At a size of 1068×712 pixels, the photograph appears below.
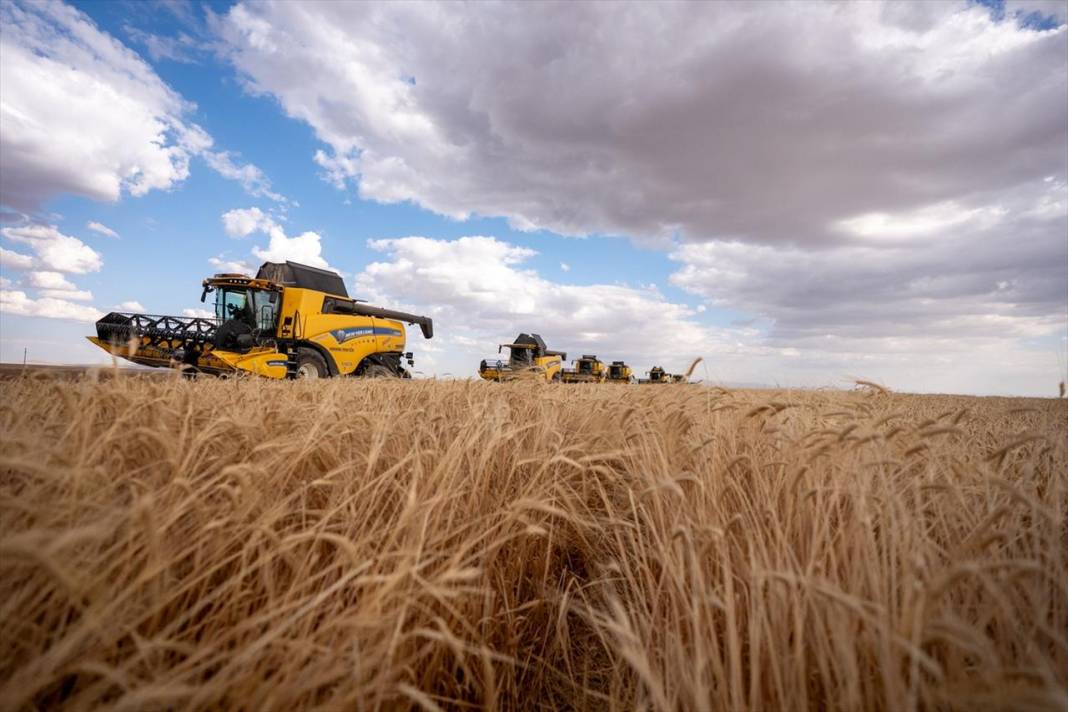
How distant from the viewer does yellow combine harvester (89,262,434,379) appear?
42.0 ft

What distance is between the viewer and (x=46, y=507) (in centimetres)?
120

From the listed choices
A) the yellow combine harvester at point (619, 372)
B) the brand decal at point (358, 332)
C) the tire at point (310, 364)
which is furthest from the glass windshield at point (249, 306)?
the yellow combine harvester at point (619, 372)

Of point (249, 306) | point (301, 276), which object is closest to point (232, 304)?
point (249, 306)

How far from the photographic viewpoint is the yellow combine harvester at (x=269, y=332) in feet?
42.0

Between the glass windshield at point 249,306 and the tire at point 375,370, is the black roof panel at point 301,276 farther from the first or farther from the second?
the tire at point 375,370

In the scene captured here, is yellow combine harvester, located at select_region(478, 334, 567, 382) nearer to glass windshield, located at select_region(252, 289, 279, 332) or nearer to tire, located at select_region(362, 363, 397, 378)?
tire, located at select_region(362, 363, 397, 378)

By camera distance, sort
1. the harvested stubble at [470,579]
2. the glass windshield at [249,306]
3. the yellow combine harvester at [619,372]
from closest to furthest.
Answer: the harvested stubble at [470,579] → the glass windshield at [249,306] → the yellow combine harvester at [619,372]

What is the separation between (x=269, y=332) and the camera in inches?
569

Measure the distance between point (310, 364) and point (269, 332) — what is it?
4.77ft

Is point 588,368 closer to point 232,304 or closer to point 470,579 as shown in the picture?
point 232,304

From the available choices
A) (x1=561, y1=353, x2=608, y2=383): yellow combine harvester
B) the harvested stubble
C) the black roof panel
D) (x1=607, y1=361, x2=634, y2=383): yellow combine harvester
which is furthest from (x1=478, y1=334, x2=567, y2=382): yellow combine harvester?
the harvested stubble

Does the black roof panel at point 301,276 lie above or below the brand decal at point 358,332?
above

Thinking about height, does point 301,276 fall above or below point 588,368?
above

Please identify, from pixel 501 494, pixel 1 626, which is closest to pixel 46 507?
pixel 1 626
